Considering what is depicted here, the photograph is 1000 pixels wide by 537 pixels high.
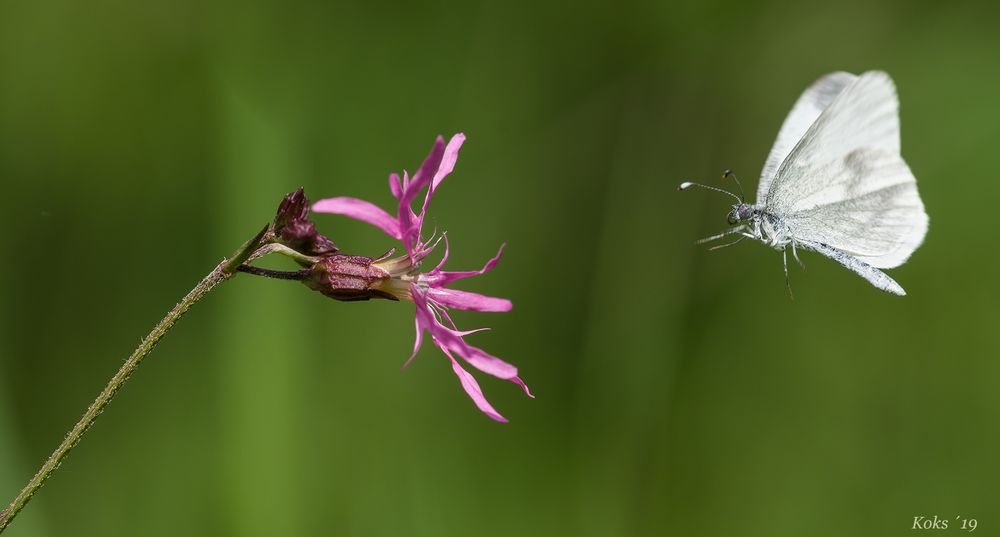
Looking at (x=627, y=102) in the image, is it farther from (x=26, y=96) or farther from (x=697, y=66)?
(x=26, y=96)

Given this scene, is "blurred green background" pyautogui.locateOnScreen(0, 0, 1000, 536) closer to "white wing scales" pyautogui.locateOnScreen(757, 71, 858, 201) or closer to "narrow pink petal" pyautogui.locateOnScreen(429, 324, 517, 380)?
"white wing scales" pyautogui.locateOnScreen(757, 71, 858, 201)

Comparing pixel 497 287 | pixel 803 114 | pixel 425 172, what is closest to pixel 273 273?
pixel 425 172

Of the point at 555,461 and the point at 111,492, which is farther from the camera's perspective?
the point at 555,461

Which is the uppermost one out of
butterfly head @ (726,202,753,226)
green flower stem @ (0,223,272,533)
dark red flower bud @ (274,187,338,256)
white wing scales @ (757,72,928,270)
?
white wing scales @ (757,72,928,270)

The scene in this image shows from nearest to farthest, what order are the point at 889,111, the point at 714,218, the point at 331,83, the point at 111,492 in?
the point at 889,111 < the point at 111,492 < the point at 331,83 < the point at 714,218

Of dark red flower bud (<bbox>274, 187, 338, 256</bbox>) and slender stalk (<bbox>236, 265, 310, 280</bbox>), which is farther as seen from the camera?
dark red flower bud (<bbox>274, 187, 338, 256</bbox>)

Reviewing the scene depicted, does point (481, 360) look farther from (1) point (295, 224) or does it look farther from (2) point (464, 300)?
(1) point (295, 224)

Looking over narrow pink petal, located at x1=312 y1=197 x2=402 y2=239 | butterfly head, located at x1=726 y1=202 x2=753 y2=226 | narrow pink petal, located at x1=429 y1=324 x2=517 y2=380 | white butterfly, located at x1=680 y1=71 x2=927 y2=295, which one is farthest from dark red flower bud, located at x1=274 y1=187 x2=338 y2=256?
butterfly head, located at x1=726 y1=202 x2=753 y2=226

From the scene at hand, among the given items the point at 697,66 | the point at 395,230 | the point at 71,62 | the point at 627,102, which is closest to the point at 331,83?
the point at 71,62

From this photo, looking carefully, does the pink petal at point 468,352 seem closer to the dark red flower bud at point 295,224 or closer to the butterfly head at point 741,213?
the dark red flower bud at point 295,224
